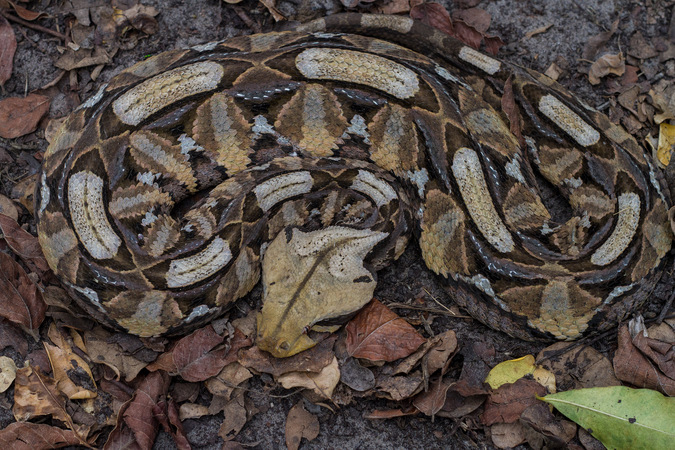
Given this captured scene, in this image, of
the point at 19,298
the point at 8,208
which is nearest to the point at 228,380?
the point at 19,298

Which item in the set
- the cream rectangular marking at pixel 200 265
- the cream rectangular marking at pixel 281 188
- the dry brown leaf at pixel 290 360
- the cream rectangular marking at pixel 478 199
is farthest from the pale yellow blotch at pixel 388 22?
the dry brown leaf at pixel 290 360

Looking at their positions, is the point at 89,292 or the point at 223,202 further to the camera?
the point at 223,202

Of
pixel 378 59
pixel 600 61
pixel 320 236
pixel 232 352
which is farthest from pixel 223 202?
pixel 600 61

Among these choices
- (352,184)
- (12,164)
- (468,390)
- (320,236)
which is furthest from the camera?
(12,164)

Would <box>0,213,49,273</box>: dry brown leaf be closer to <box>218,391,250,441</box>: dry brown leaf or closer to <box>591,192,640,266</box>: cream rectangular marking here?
<box>218,391,250,441</box>: dry brown leaf

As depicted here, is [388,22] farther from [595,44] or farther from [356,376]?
[356,376]

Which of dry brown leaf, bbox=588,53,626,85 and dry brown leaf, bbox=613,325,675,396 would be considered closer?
dry brown leaf, bbox=613,325,675,396

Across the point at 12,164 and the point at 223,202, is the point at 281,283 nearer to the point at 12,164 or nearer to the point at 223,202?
the point at 223,202

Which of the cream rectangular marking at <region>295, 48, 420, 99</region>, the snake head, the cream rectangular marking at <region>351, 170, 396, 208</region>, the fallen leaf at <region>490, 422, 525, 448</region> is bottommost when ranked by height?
the fallen leaf at <region>490, 422, 525, 448</region>

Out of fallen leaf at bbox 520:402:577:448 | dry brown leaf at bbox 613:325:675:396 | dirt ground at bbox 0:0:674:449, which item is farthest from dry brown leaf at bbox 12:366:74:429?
dry brown leaf at bbox 613:325:675:396
